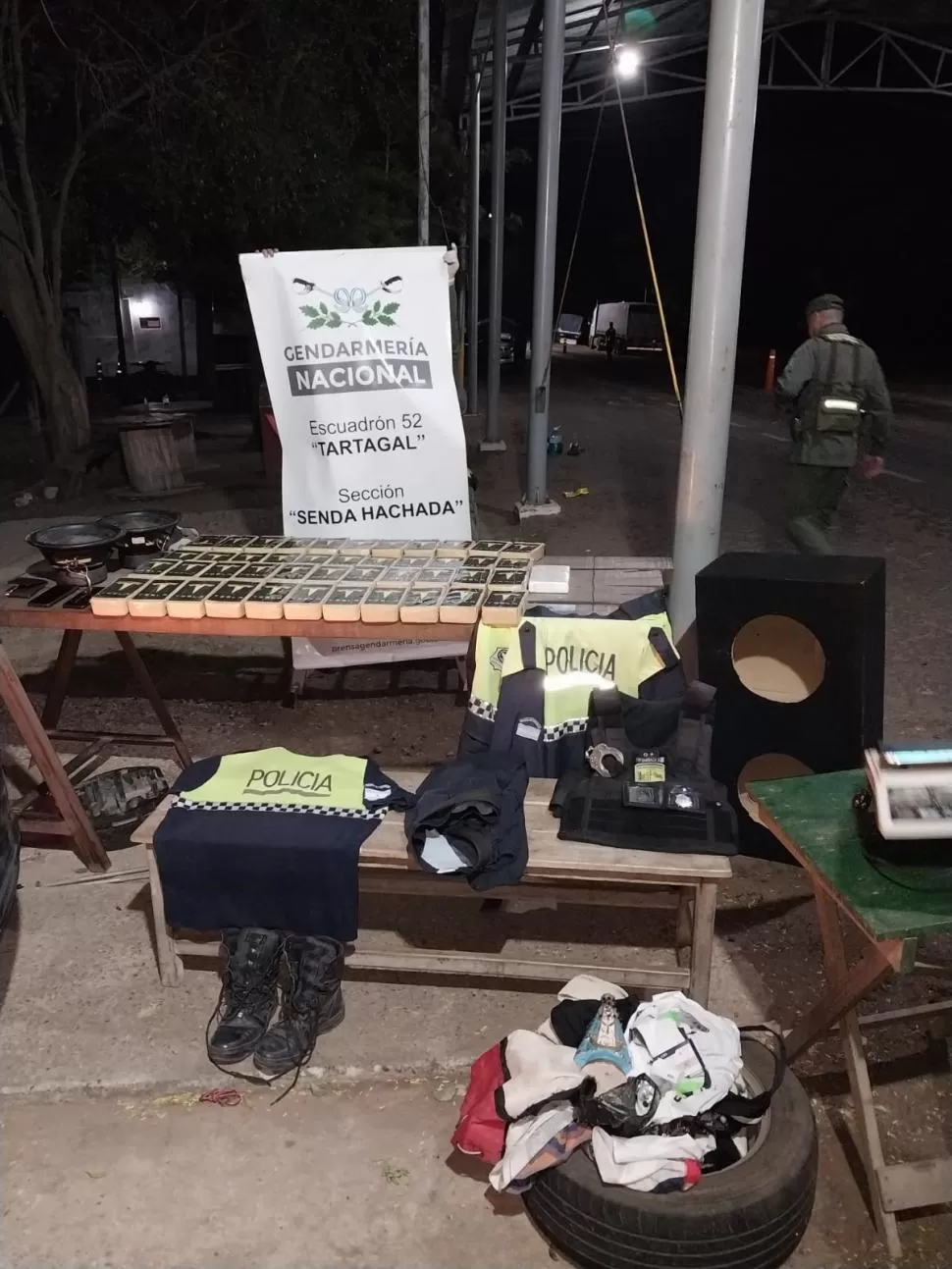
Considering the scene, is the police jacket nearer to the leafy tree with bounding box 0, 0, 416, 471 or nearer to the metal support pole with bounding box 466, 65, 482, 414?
the leafy tree with bounding box 0, 0, 416, 471

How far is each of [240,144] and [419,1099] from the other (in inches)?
392

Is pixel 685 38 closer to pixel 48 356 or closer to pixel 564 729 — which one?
pixel 48 356

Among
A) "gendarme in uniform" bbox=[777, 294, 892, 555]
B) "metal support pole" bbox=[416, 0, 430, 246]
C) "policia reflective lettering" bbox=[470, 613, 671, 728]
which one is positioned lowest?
"policia reflective lettering" bbox=[470, 613, 671, 728]

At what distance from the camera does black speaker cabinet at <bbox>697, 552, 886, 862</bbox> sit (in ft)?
10.5

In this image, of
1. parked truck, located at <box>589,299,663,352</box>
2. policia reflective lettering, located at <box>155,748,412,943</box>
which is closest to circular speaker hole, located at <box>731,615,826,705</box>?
policia reflective lettering, located at <box>155,748,412,943</box>

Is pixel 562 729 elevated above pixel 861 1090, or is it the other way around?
pixel 562 729

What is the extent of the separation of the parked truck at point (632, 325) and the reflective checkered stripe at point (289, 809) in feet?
98.3

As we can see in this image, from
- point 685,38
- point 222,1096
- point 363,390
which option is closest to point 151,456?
point 363,390

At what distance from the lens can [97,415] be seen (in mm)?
18438

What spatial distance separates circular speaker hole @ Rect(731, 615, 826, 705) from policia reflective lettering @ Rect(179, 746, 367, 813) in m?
1.48

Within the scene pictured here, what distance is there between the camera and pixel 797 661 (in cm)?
362

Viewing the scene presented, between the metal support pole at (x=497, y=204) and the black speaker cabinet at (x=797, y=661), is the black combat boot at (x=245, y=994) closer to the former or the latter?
the black speaker cabinet at (x=797, y=661)

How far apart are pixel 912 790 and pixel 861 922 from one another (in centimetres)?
34

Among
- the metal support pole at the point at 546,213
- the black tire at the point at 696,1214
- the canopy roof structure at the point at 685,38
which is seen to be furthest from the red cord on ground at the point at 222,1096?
the canopy roof structure at the point at 685,38
